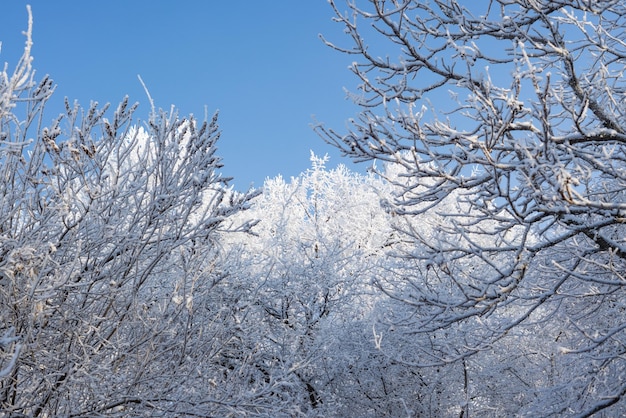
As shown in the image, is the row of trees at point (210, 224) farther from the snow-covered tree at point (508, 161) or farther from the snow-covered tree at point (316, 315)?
the snow-covered tree at point (316, 315)

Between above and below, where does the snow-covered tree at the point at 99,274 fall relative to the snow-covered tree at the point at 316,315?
below

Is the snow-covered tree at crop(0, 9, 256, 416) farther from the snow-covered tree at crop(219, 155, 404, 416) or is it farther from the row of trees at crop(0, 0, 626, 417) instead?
the snow-covered tree at crop(219, 155, 404, 416)

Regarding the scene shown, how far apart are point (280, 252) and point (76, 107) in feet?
31.7

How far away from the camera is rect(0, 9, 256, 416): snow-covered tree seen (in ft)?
13.2

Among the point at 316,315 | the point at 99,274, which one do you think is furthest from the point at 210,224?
the point at 316,315

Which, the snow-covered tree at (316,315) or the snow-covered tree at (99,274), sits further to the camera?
the snow-covered tree at (316,315)

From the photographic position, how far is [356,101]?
16.9 feet

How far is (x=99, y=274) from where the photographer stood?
4.62 meters

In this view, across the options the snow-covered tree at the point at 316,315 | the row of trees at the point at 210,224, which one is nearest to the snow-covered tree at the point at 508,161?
the row of trees at the point at 210,224

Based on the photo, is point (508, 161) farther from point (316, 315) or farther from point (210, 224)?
point (316, 315)

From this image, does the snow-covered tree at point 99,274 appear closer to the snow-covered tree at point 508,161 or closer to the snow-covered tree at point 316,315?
the snow-covered tree at point 508,161

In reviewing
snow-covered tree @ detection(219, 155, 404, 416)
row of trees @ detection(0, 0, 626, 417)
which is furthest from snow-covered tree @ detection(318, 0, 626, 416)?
snow-covered tree @ detection(219, 155, 404, 416)

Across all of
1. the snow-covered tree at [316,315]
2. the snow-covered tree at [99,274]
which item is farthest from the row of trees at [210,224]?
the snow-covered tree at [316,315]

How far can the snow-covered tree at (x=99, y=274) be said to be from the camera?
4016 millimetres
